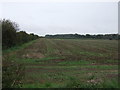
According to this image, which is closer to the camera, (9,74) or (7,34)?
(9,74)

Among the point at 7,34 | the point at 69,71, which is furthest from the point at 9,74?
the point at 7,34

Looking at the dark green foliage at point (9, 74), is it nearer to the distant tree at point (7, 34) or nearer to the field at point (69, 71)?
the field at point (69, 71)

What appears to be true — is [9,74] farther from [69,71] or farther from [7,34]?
[7,34]

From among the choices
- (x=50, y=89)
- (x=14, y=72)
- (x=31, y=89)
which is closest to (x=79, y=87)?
(x=50, y=89)

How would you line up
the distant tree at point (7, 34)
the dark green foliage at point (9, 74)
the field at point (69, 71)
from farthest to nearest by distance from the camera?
the distant tree at point (7, 34) → the field at point (69, 71) → the dark green foliage at point (9, 74)

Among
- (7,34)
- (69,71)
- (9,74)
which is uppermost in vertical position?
(7,34)

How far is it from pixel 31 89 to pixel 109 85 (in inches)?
111

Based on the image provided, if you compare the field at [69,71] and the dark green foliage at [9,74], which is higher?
the dark green foliage at [9,74]

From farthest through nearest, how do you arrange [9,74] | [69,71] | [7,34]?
[7,34] → [69,71] → [9,74]

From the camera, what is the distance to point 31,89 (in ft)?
22.6

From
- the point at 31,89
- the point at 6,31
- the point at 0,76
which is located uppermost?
the point at 6,31

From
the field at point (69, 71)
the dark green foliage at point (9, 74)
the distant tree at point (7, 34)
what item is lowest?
the field at point (69, 71)

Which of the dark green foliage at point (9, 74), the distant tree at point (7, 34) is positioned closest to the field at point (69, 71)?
the dark green foliage at point (9, 74)

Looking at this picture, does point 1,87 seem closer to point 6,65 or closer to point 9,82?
point 9,82
